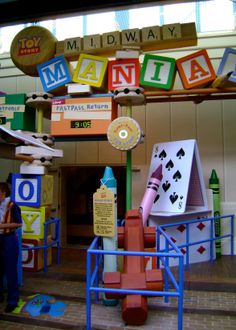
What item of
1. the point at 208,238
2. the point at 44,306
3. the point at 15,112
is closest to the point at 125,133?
the point at 15,112

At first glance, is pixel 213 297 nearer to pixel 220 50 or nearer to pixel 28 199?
pixel 28 199

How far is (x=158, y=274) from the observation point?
3.41m

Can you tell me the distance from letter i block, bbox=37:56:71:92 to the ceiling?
147 inches

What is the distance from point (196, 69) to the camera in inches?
206

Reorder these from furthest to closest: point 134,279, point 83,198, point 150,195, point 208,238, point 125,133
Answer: point 83,198
point 208,238
point 150,195
point 125,133
point 134,279

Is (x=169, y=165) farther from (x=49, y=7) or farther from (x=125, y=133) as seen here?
(x=49, y=7)

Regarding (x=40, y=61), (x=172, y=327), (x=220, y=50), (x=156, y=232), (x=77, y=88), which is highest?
(x=220, y=50)

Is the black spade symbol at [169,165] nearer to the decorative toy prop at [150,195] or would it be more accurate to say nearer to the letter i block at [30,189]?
the decorative toy prop at [150,195]

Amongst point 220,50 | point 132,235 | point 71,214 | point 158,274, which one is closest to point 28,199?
point 132,235

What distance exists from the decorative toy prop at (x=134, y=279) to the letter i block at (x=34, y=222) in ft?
6.02

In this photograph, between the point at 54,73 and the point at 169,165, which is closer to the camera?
the point at 54,73

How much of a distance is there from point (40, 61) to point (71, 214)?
473 centimetres

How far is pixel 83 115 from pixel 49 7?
366 centimetres

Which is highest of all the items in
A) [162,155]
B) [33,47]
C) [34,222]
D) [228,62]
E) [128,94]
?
[33,47]
